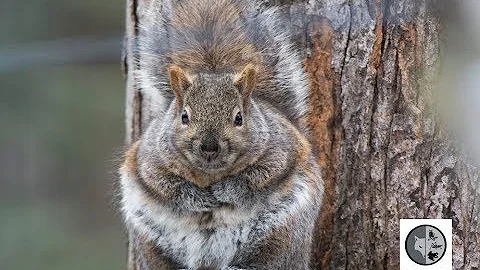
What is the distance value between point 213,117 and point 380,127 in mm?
334

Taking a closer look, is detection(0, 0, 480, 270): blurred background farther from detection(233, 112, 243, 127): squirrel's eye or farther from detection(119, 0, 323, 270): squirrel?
detection(233, 112, 243, 127): squirrel's eye

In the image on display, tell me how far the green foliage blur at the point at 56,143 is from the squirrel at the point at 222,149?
1.57m

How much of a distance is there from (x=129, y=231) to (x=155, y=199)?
0.21 metres

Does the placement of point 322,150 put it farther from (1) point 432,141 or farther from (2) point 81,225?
(2) point 81,225

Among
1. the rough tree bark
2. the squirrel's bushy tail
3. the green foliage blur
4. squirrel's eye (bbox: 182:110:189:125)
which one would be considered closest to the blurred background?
the green foliage blur

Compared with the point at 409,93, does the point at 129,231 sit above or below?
below

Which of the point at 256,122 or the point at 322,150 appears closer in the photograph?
the point at 256,122

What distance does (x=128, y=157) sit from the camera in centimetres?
183

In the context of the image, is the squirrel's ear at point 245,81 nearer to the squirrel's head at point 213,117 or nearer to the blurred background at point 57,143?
the squirrel's head at point 213,117

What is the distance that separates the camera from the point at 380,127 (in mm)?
1770

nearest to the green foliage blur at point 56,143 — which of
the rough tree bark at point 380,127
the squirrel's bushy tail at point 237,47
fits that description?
the squirrel's bushy tail at point 237,47

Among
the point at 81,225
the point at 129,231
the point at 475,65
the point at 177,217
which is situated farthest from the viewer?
the point at 81,225

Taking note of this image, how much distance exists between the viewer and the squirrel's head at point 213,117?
158 cm

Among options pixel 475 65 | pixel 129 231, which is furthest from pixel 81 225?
pixel 475 65
